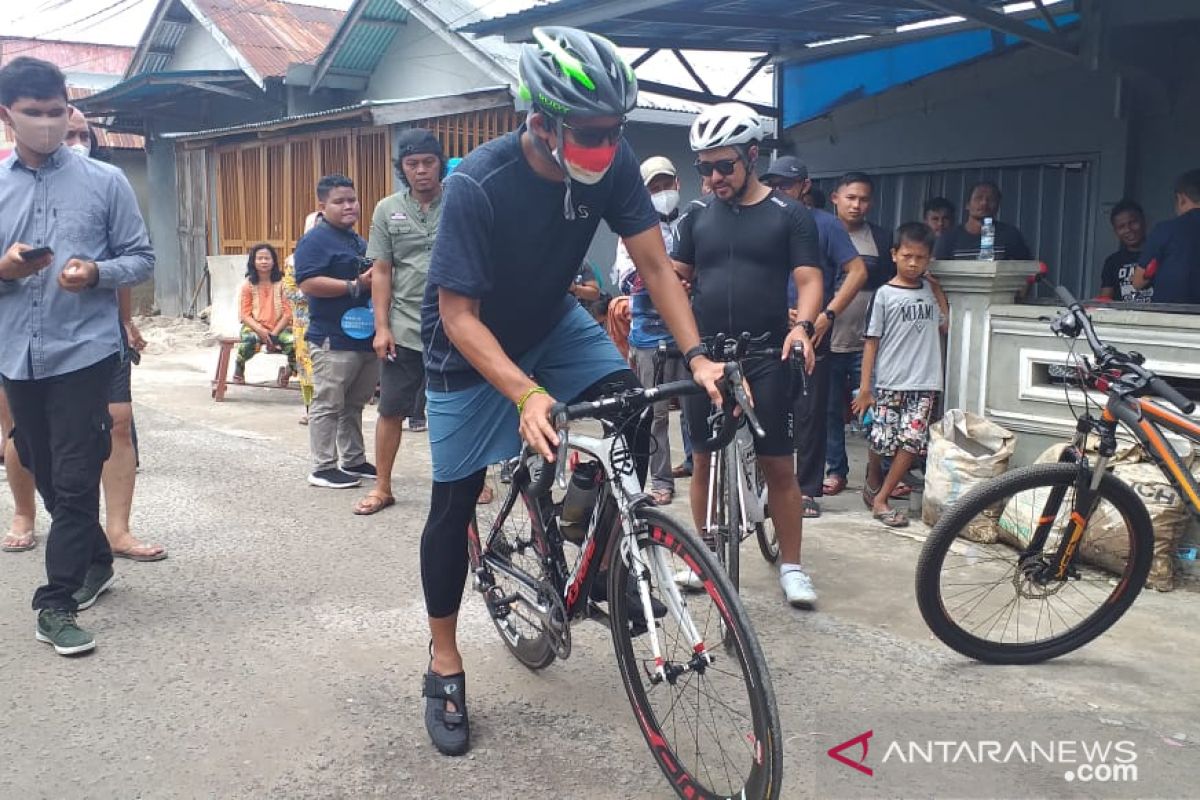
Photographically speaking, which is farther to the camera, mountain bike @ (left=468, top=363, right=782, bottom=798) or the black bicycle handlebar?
the black bicycle handlebar

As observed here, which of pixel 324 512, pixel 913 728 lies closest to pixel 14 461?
pixel 324 512

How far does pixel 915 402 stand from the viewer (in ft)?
19.0

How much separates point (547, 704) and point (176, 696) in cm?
121

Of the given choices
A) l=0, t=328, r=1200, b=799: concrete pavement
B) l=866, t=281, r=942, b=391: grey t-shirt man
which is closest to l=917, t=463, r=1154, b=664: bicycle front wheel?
l=0, t=328, r=1200, b=799: concrete pavement

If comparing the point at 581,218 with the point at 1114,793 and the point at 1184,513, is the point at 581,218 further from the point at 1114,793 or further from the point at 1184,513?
the point at 1184,513

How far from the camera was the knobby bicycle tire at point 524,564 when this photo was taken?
3396 millimetres

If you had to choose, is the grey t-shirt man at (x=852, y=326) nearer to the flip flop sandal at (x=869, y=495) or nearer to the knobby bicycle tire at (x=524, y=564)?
the flip flop sandal at (x=869, y=495)

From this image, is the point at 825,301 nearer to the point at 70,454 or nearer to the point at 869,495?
the point at 869,495

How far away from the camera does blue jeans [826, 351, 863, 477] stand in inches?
250

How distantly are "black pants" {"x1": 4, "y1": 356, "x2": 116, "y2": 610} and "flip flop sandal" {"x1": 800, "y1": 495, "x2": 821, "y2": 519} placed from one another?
349 centimetres

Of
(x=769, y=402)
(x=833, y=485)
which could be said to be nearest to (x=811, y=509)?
(x=833, y=485)

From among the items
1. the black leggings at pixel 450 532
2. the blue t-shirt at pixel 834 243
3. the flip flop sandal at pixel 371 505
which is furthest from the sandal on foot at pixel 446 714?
the blue t-shirt at pixel 834 243

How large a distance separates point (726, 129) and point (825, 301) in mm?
1939

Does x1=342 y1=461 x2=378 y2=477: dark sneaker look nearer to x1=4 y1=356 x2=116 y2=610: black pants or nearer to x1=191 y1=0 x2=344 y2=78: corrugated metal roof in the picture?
x1=4 y1=356 x2=116 y2=610: black pants
